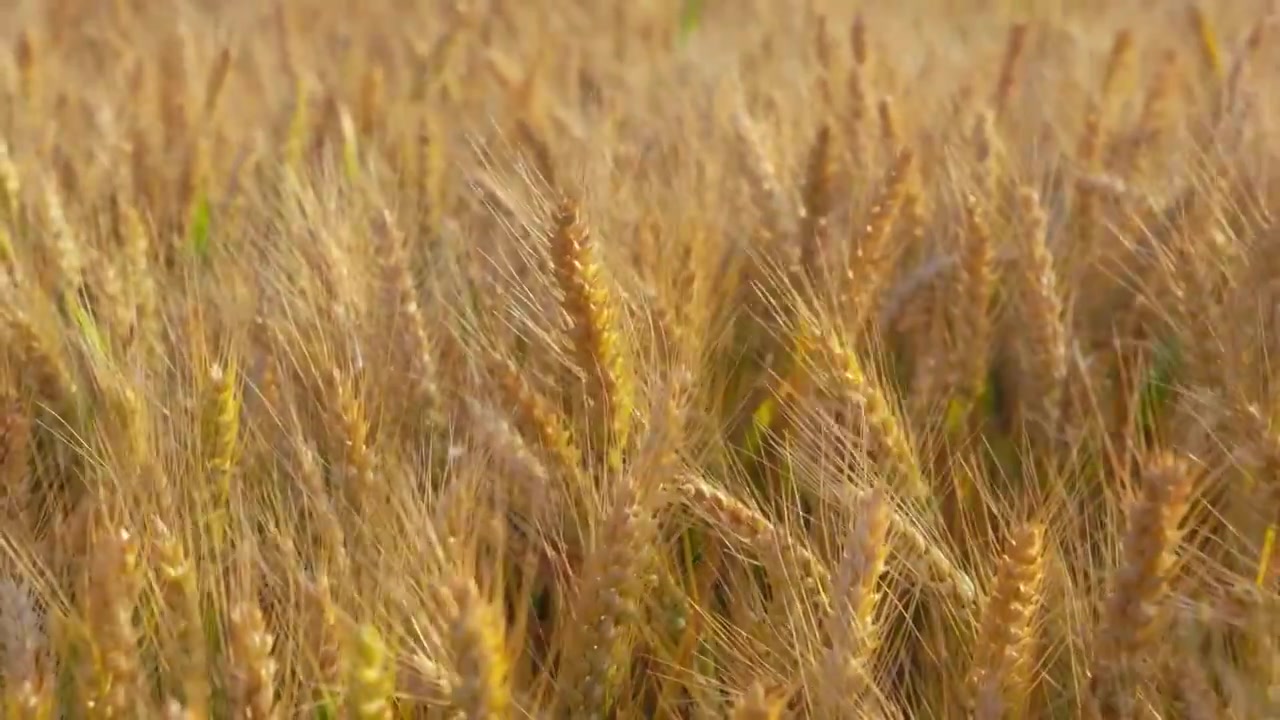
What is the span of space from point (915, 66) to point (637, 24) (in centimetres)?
81

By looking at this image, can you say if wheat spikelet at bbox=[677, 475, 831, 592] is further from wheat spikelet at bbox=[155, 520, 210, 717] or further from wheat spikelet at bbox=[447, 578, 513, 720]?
wheat spikelet at bbox=[155, 520, 210, 717]

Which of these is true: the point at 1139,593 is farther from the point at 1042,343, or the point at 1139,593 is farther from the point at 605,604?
the point at 1042,343

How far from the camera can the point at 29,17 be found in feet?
9.43

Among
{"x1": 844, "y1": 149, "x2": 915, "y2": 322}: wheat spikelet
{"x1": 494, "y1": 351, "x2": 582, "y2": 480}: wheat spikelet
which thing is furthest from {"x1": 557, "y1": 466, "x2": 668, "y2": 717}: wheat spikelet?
{"x1": 844, "y1": 149, "x2": 915, "y2": 322}: wheat spikelet

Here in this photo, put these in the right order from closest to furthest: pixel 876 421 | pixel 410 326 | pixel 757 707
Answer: pixel 757 707, pixel 876 421, pixel 410 326

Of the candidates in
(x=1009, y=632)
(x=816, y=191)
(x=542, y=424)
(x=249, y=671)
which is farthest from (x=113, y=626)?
(x=816, y=191)

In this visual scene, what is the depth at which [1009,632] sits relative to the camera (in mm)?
653

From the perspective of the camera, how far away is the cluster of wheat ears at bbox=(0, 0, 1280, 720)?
2.30 ft

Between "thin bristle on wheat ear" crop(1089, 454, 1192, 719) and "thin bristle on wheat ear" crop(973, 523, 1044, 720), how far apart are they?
1.8 inches

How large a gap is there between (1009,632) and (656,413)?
27 cm

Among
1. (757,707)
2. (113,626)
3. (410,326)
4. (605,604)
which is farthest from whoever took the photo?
(410,326)

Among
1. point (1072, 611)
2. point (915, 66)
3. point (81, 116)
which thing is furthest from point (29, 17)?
point (1072, 611)

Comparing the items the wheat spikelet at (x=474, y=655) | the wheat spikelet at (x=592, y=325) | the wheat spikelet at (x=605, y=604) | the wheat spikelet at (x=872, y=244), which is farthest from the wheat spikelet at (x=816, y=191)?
the wheat spikelet at (x=474, y=655)

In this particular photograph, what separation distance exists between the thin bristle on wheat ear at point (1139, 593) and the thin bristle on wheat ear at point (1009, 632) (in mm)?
45
